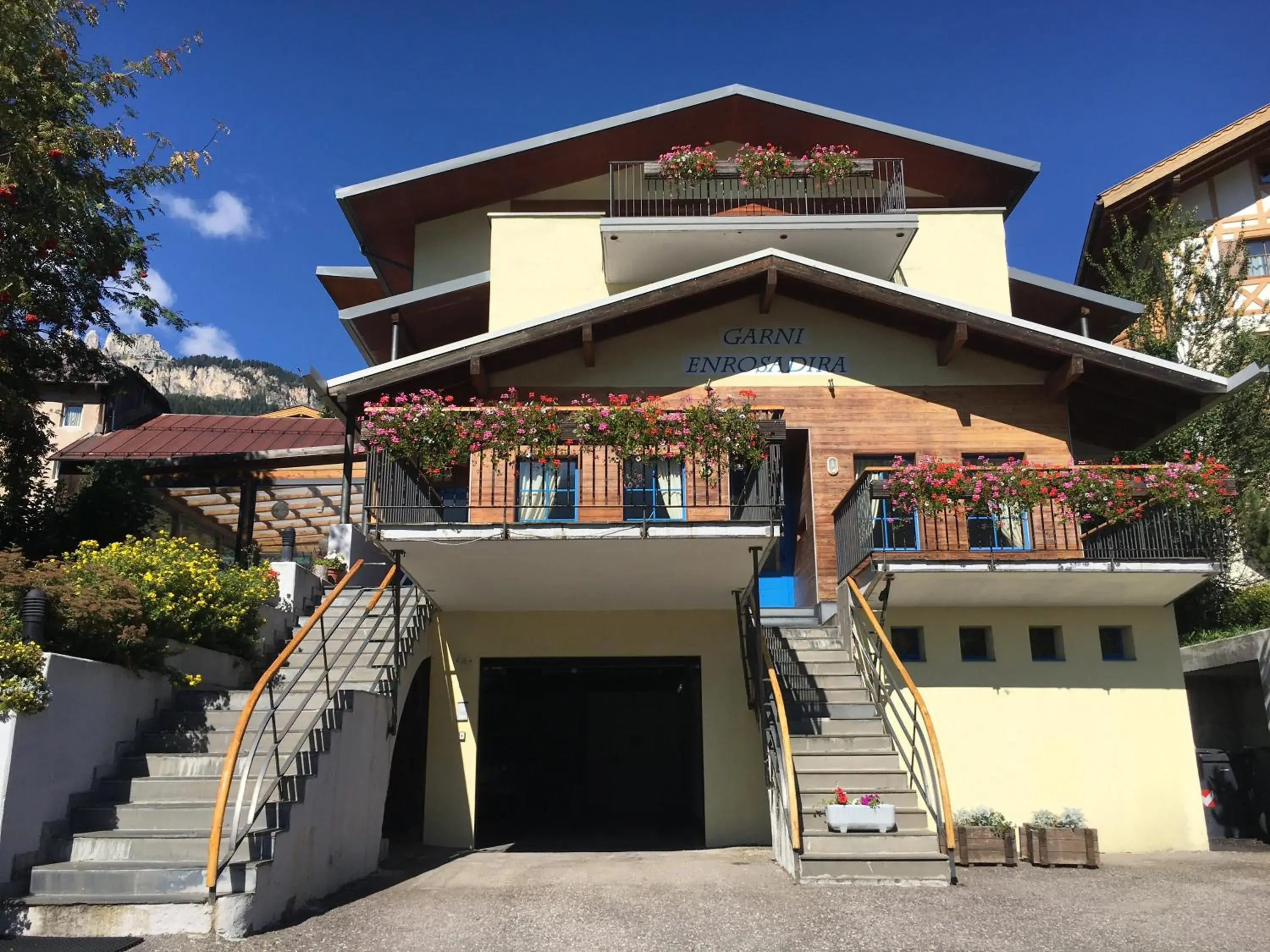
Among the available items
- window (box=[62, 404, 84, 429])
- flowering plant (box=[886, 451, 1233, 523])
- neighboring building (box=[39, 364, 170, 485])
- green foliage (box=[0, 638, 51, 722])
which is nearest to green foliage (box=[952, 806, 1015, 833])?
flowering plant (box=[886, 451, 1233, 523])

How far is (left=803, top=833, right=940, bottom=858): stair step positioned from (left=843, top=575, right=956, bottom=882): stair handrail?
106cm

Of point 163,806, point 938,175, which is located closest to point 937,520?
point 938,175

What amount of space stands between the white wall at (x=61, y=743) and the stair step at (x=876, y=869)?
6.07 m

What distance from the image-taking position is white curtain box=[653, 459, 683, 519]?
1141 cm

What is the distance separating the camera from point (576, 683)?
19766mm

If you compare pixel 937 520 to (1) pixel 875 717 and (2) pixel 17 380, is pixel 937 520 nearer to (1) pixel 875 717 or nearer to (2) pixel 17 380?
(1) pixel 875 717

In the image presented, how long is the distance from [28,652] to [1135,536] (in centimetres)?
1149

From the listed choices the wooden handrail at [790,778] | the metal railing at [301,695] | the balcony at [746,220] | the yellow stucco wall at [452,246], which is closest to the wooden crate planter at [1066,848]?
the wooden handrail at [790,778]

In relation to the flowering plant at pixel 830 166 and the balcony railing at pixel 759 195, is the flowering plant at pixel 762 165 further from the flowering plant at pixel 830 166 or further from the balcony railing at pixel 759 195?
the flowering plant at pixel 830 166

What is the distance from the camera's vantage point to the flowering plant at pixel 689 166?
1661cm

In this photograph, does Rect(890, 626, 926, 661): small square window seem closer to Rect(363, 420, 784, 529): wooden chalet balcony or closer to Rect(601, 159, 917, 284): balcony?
Rect(363, 420, 784, 529): wooden chalet balcony

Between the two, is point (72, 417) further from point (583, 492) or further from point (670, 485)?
point (670, 485)

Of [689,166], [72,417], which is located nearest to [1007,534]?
[689,166]

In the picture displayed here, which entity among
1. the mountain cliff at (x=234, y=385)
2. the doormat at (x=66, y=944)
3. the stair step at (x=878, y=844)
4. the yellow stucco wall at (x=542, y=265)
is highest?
the mountain cliff at (x=234, y=385)
